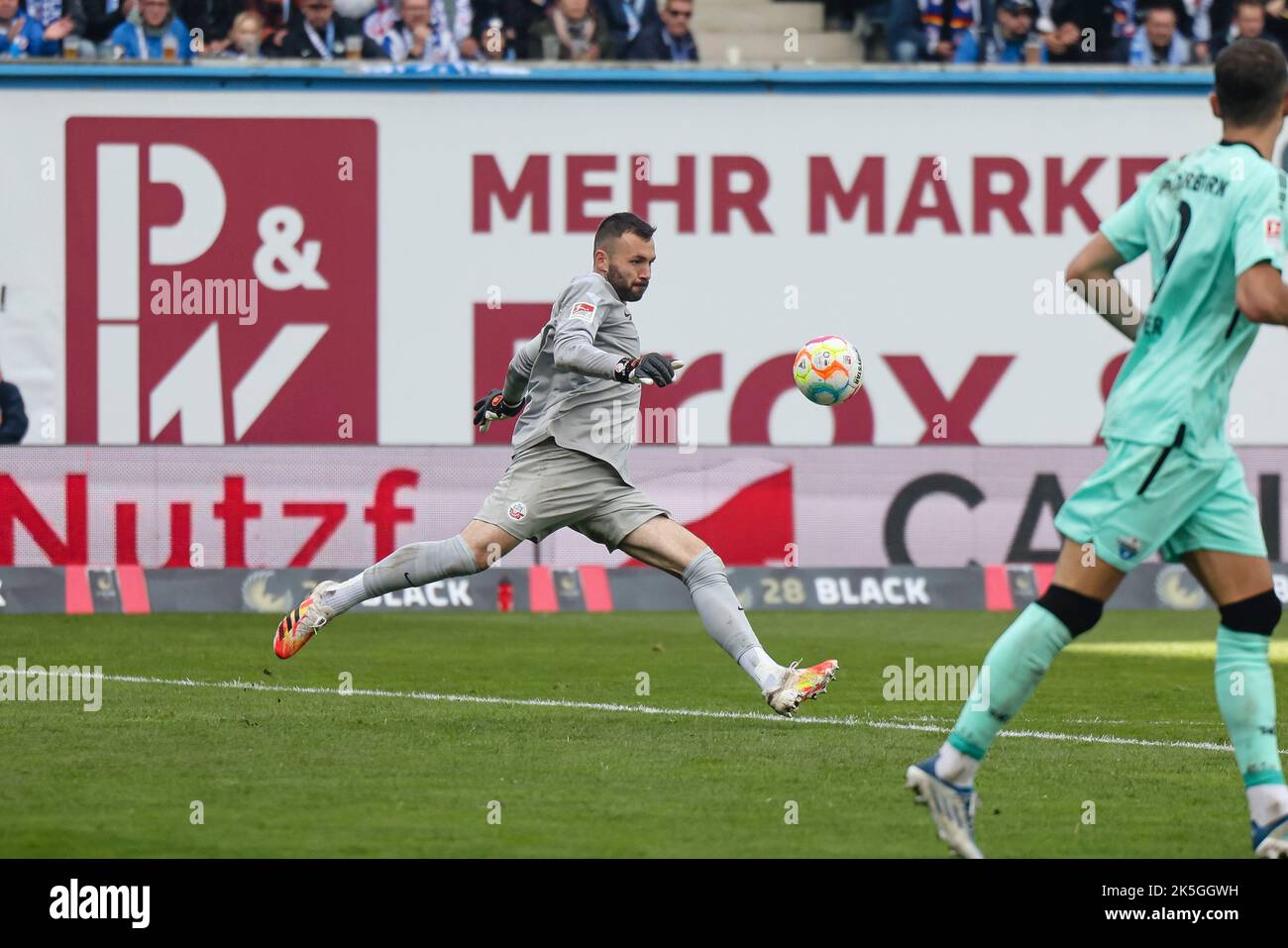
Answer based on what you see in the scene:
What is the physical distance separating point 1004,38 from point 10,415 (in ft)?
31.7

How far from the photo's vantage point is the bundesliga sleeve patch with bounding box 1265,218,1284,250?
21.2 ft

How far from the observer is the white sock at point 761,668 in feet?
30.2

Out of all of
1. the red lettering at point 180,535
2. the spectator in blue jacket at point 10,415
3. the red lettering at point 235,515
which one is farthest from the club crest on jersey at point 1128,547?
the spectator in blue jacket at point 10,415

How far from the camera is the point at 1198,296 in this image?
6.66m

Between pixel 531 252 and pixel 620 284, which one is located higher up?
pixel 531 252

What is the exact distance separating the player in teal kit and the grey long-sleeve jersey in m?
3.42

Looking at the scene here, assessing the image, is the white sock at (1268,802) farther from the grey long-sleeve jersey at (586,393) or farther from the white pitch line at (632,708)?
the grey long-sleeve jersey at (586,393)

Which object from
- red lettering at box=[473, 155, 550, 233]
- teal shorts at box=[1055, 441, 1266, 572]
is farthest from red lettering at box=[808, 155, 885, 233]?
teal shorts at box=[1055, 441, 1266, 572]

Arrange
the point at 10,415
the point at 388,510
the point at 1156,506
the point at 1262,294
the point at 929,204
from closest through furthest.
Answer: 1. the point at 1262,294
2. the point at 1156,506
3. the point at 388,510
4. the point at 10,415
5. the point at 929,204

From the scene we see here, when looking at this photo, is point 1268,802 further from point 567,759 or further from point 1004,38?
point 1004,38

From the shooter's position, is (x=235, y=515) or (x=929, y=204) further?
(x=929, y=204)

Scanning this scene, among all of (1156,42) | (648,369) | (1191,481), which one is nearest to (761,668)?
(648,369)
